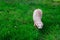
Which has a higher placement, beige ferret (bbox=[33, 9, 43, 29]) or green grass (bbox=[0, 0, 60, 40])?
beige ferret (bbox=[33, 9, 43, 29])

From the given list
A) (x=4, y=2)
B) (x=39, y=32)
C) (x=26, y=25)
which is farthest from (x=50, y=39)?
(x=4, y=2)

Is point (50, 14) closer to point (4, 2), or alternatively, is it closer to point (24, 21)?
point (24, 21)

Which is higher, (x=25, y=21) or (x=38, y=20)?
(x=38, y=20)

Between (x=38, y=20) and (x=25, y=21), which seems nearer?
(x=38, y=20)

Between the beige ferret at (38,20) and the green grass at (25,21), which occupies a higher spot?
the beige ferret at (38,20)

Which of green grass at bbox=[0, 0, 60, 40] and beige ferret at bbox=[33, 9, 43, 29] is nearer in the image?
green grass at bbox=[0, 0, 60, 40]

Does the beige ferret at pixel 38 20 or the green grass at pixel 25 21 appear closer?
the green grass at pixel 25 21

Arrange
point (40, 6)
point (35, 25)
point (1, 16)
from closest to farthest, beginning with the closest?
point (35, 25) < point (1, 16) < point (40, 6)

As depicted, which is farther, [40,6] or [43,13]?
[40,6]
